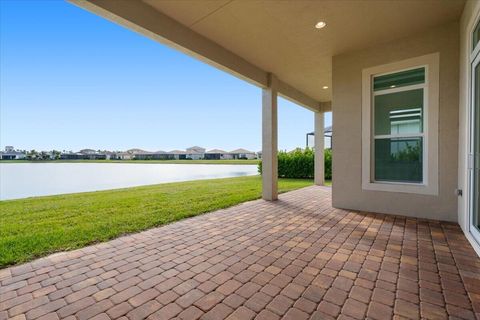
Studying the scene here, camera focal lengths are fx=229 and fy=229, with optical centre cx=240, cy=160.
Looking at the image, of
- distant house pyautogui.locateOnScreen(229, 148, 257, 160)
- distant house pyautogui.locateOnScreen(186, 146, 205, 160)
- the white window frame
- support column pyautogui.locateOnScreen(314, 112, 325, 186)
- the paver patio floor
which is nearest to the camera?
the paver patio floor

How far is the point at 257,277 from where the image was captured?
83.7 inches

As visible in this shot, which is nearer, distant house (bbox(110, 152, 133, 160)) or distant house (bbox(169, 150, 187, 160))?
distant house (bbox(110, 152, 133, 160))

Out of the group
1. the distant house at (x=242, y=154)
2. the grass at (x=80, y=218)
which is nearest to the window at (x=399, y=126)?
the grass at (x=80, y=218)

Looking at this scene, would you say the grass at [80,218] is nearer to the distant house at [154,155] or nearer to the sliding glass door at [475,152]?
the sliding glass door at [475,152]

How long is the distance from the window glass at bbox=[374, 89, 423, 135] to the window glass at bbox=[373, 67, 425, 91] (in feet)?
0.51

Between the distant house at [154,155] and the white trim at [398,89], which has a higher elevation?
the white trim at [398,89]

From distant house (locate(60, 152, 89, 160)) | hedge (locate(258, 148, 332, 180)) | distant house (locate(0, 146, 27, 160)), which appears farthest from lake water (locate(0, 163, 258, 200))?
distant house (locate(60, 152, 89, 160))

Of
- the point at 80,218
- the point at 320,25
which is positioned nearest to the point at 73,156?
the point at 80,218

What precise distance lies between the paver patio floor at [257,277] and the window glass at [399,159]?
1045 mm

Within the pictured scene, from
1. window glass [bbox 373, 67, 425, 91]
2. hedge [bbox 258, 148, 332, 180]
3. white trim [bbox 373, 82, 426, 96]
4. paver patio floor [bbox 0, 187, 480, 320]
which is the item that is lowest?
paver patio floor [bbox 0, 187, 480, 320]

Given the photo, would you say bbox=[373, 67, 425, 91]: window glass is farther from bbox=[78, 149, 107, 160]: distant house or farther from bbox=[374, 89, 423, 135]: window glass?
bbox=[78, 149, 107, 160]: distant house

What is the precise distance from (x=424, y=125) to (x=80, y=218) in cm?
628

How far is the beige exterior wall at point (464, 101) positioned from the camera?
3.00 metres

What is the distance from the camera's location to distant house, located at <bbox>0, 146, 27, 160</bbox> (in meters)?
22.6
